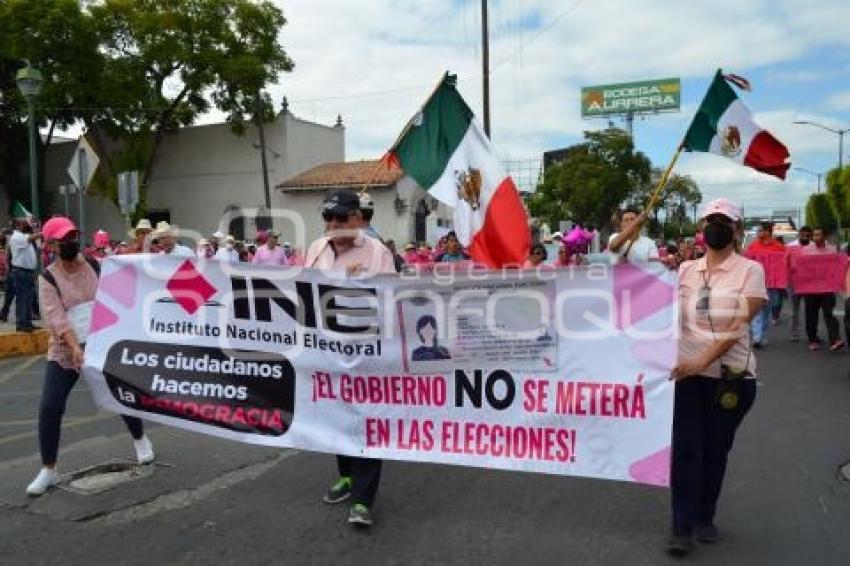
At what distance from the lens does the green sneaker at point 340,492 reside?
4883 mm

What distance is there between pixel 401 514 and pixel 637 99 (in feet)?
297

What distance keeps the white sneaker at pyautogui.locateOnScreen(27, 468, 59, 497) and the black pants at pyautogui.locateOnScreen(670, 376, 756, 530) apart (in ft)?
12.1

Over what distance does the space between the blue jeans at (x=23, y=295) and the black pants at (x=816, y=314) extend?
11665 mm

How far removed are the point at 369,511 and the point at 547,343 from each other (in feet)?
4.41

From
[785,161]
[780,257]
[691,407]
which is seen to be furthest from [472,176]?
[780,257]

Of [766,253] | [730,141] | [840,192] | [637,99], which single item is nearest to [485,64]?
[766,253]

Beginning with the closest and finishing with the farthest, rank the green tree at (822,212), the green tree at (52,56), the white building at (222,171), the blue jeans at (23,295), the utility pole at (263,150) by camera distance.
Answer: the blue jeans at (23,295) → the green tree at (52,56) → the utility pole at (263,150) → the white building at (222,171) → the green tree at (822,212)

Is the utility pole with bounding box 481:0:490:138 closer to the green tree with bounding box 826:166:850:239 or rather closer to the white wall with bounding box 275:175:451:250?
the white wall with bounding box 275:175:451:250

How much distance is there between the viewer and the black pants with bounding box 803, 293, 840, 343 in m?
11.8

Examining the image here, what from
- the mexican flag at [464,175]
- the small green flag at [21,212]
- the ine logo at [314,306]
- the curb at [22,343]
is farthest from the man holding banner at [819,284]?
the small green flag at [21,212]

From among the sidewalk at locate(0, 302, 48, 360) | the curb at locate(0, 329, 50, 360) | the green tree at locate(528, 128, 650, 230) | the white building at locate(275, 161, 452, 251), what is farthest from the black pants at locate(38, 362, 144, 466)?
the green tree at locate(528, 128, 650, 230)

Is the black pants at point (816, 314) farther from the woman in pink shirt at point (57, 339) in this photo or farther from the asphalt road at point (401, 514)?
the woman in pink shirt at point (57, 339)

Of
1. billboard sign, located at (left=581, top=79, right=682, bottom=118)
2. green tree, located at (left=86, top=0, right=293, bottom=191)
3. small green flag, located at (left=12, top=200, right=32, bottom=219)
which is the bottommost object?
small green flag, located at (left=12, top=200, right=32, bottom=219)

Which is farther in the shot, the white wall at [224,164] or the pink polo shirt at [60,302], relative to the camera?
the white wall at [224,164]
